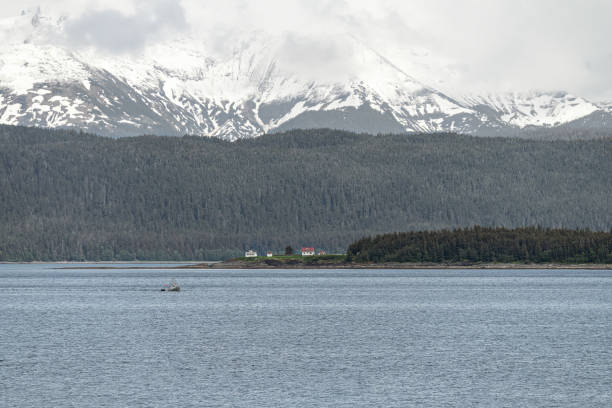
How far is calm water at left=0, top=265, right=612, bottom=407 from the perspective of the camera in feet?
249

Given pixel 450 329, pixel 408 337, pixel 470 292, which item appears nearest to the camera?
pixel 408 337

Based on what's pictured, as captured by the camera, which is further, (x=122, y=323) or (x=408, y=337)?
(x=122, y=323)

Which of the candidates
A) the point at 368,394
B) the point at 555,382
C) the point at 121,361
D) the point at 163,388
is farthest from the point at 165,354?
the point at 555,382

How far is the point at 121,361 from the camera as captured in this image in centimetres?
9300

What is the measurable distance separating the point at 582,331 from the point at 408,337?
67.1 feet

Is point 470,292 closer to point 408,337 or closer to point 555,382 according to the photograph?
point 408,337

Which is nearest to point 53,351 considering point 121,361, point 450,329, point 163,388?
point 121,361

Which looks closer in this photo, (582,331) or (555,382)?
(555,382)

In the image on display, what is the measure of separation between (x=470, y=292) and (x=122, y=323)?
8501 centimetres

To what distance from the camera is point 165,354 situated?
9769cm

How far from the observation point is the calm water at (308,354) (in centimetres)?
7588

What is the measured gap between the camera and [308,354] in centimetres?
9762

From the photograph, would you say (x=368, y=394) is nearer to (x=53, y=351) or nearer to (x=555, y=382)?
(x=555, y=382)

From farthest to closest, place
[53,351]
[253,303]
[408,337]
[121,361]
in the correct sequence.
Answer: [253,303] < [408,337] < [53,351] < [121,361]
